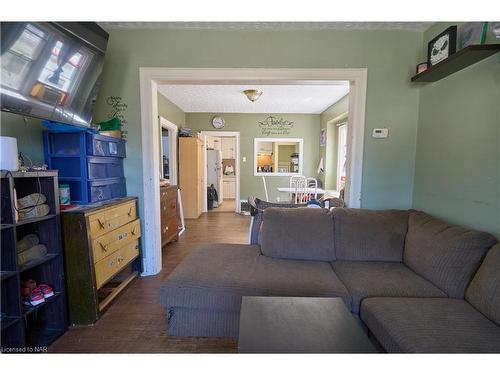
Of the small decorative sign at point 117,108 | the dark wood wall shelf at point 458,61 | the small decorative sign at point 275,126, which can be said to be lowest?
the small decorative sign at point 117,108

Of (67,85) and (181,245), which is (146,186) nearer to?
(67,85)

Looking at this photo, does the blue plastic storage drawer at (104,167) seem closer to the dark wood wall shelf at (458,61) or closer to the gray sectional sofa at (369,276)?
the gray sectional sofa at (369,276)

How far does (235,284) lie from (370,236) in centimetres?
117

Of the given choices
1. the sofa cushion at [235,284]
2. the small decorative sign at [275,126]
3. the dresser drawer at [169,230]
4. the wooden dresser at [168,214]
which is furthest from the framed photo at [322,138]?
the sofa cushion at [235,284]

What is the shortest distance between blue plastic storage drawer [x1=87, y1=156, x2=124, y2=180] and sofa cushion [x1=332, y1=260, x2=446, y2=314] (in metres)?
2.08

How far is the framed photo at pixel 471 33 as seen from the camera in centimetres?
144

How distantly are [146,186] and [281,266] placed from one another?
1.56 meters

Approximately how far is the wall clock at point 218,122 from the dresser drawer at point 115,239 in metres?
4.00

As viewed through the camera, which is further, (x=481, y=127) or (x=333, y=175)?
(x=333, y=175)

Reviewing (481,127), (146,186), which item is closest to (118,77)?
(146,186)

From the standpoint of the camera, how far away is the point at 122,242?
201cm

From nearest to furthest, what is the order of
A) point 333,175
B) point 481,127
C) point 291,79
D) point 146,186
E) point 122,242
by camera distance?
point 481,127 → point 122,242 → point 291,79 → point 146,186 → point 333,175

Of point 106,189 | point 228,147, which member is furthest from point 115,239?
point 228,147
